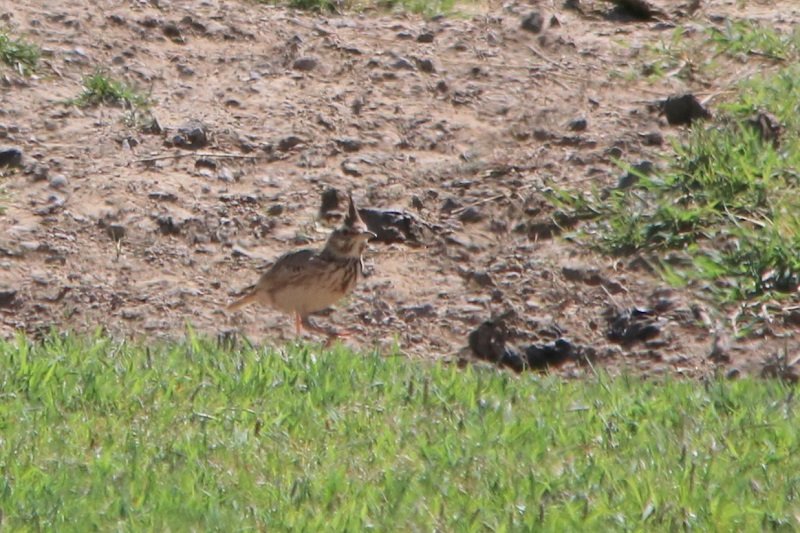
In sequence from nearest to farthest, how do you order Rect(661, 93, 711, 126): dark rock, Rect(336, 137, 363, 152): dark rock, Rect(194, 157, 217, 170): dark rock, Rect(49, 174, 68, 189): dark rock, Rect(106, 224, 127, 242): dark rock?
1. Rect(106, 224, 127, 242): dark rock
2. Rect(49, 174, 68, 189): dark rock
3. Rect(661, 93, 711, 126): dark rock
4. Rect(194, 157, 217, 170): dark rock
5. Rect(336, 137, 363, 152): dark rock

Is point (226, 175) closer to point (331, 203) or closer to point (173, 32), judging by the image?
point (331, 203)

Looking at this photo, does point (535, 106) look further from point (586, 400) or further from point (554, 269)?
point (586, 400)

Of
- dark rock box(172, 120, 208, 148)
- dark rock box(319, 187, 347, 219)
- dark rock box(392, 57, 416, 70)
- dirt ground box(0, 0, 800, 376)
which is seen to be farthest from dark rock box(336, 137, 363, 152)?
dark rock box(392, 57, 416, 70)

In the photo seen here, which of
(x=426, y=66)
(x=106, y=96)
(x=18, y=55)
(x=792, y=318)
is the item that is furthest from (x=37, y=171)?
(x=792, y=318)

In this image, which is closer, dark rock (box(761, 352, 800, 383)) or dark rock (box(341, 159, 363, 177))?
dark rock (box(761, 352, 800, 383))

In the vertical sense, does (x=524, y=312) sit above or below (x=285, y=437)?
below

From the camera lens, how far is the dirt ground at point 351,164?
868 centimetres

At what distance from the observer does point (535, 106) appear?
34.0ft

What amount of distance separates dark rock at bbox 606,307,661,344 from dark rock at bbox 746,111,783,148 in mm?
1598

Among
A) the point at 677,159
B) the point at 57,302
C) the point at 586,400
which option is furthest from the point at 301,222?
the point at 586,400

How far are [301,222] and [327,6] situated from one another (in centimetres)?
260

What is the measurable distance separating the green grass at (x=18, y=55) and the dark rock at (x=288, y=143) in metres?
1.71

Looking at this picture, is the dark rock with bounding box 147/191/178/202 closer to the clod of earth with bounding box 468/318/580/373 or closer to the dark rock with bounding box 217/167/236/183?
the dark rock with bounding box 217/167/236/183

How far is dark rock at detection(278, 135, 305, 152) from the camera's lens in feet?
33.3
